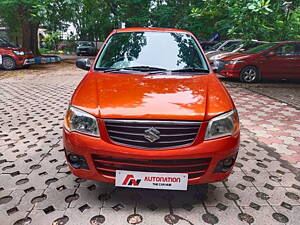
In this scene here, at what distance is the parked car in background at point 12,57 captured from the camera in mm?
11688

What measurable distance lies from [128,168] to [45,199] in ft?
3.24

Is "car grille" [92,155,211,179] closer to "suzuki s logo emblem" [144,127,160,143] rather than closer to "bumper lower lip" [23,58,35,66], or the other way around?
"suzuki s logo emblem" [144,127,160,143]

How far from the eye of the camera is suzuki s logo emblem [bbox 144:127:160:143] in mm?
1955

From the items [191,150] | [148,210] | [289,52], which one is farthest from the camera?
[289,52]

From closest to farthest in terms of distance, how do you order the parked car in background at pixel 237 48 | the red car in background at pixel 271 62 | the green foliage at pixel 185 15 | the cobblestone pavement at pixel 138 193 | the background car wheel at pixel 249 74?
the cobblestone pavement at pixel 138 193 → the green foliage at pixel 185 15 → the red car in background at pixel 271 62 → the background car wheel at pixel 249 74 → the parked car in background at pixel 237 48

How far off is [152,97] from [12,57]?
11.8 meters

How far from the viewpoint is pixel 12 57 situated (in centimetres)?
1178

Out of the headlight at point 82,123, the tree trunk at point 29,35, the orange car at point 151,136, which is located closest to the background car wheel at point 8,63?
the tree trunk at point 29,35

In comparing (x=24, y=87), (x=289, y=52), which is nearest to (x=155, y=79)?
(x=24, y=87)

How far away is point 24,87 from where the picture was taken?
8156mm

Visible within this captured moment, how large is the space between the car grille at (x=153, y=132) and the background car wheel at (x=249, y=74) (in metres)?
7.73

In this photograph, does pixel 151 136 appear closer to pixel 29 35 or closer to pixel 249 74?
pixel 249 74

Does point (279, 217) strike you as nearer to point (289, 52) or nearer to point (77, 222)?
point (77, 222)

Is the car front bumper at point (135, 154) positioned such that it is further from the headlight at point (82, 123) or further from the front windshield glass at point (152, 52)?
the front windshield glass at point (152, 52)
